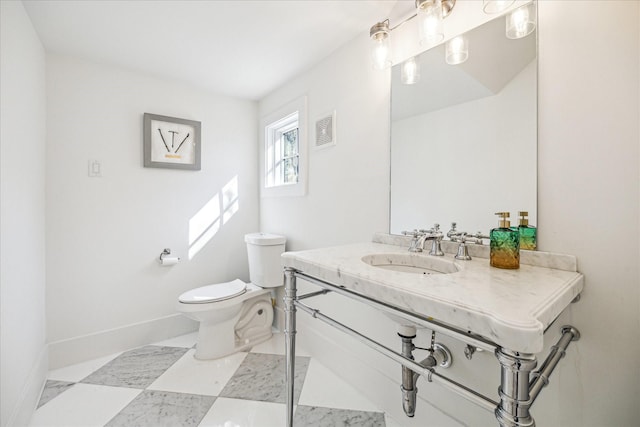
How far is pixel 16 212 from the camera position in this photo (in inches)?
49.6

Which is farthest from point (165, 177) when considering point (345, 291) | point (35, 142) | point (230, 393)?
point (345, 291)

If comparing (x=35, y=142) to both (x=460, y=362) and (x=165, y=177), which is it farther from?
(x=460, y=362)

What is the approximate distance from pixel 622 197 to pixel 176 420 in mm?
1949

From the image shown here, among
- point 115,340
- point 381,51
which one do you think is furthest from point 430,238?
point 115,340

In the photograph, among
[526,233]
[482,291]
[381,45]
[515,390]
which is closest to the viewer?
[515,390]

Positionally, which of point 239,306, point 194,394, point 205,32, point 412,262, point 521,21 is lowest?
point 194,394

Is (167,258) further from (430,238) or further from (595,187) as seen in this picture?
(595,187)

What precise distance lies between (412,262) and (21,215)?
183 centimetres

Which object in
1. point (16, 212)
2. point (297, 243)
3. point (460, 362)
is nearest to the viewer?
point (460, 362)

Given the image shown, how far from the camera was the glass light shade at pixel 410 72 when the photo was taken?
1.29 m

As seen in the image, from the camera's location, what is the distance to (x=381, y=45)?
130 cm

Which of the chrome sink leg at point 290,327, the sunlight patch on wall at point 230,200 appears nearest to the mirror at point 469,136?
the chrome sink leg at point 290,327

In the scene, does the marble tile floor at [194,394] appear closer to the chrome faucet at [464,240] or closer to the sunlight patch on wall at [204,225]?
the sunlight patch on wall at [204,225]

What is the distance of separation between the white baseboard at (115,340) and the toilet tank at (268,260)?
2.50ft
